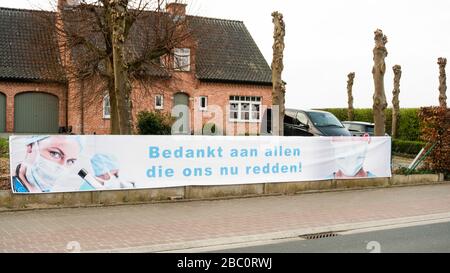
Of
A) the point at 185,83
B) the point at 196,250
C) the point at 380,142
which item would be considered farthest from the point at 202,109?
the point at 196,250

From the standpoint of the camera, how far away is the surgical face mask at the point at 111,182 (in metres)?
12.2

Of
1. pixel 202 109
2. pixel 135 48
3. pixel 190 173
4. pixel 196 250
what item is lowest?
pixel 196 250

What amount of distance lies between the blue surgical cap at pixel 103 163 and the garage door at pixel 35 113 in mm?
21482

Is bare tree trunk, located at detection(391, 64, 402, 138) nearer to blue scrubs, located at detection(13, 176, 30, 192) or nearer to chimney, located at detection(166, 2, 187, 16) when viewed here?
chimney, located at detection(166, 2, 187, 16)

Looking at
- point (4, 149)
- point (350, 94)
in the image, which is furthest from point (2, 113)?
point (350, 94)

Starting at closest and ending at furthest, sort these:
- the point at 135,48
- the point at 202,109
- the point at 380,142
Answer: the point at 380,142, the point at 135,48, the point at 202,109

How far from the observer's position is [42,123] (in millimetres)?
32688

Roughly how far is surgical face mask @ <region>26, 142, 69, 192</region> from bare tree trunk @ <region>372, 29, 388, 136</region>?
11.3 m

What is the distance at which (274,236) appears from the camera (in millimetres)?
9406

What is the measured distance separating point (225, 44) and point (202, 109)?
215 inches

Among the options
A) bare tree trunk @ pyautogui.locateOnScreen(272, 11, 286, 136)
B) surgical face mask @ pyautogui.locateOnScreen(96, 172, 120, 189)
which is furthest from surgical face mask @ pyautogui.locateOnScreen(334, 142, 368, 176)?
surgical face mask @ pyautogui.locateOnScreen(96, 172, 120, 189)

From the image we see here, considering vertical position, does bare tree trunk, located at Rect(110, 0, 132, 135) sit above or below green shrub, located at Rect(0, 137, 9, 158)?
above

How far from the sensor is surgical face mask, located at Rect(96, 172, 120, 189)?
12.2m

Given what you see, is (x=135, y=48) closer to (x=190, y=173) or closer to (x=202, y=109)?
(x=202, y=109)
